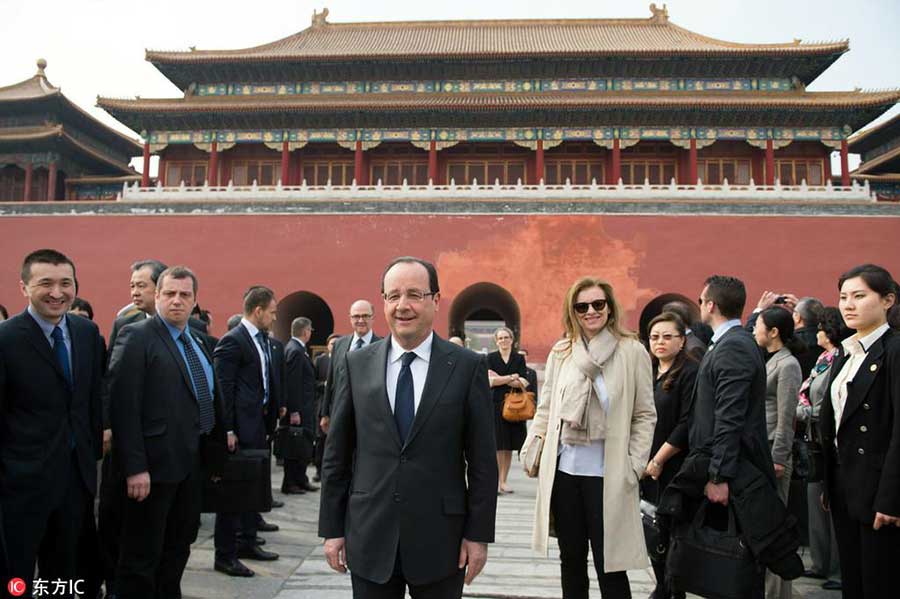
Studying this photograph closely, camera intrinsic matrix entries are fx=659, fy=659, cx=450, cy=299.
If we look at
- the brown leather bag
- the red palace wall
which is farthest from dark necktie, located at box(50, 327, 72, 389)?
the red palace wall

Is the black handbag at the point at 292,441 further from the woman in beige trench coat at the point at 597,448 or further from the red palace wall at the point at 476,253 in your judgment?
the red palace wall at the point at 476,253

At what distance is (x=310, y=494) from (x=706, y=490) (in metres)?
4.11

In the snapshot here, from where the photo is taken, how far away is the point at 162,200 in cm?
1484

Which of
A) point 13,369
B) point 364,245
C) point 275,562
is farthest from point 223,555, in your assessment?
point 364,245

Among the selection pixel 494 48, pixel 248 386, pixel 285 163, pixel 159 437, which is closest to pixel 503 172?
pixel 494 48

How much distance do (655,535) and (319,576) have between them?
188 cm

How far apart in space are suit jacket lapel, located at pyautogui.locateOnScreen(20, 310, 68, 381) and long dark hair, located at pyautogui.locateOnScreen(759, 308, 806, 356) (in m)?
3.44

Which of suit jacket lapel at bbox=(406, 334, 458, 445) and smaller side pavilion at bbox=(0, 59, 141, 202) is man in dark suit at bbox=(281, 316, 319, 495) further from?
smaller side pavilion at bbox=(0, 59, 141, 202)

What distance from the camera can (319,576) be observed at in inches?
147

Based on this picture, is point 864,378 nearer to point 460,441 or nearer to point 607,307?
point 607,307

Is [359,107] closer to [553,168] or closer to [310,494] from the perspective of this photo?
[553,168]

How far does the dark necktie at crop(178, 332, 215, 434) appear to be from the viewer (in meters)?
3.16

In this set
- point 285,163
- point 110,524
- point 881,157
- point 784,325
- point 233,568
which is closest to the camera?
point 110,524

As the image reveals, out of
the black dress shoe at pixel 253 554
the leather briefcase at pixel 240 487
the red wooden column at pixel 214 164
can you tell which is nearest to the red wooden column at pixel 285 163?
the red wooden column at pixel 214 164
